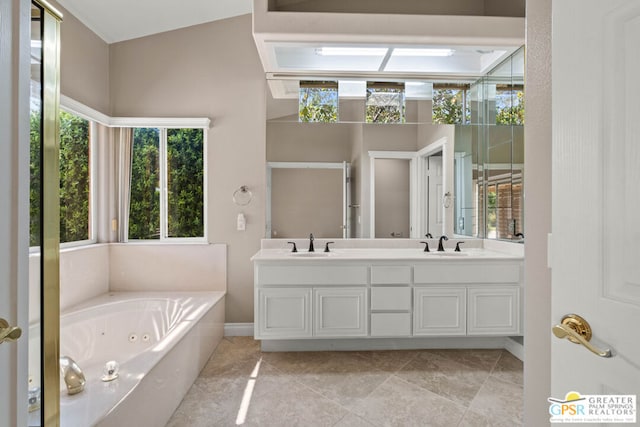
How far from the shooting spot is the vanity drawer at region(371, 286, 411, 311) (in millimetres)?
2680

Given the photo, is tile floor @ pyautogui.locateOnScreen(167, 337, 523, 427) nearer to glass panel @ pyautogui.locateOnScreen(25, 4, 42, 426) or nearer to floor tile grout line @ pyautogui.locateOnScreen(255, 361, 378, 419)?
floor tile grout line @ pyautogui.locateOnScreen(255, 361, 378, 419)

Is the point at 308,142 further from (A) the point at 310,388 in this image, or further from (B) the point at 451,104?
(A) the point at 310,388

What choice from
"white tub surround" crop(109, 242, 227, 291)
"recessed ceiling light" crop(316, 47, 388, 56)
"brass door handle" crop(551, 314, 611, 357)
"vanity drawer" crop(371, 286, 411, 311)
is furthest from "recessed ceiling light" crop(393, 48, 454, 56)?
"brass door handle" crop(551, 314, 611, 357)

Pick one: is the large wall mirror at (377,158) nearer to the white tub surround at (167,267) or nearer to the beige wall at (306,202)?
the beige wall at (306,202)

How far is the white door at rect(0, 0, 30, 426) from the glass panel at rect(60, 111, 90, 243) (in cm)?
223

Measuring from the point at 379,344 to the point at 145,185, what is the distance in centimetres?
258

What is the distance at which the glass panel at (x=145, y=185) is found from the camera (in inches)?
128

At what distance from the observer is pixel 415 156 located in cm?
320

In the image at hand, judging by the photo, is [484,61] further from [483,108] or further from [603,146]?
[603,146]

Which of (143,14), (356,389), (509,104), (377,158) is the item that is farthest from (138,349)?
(509,104)

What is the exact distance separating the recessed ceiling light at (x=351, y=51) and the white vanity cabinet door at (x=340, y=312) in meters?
1.89

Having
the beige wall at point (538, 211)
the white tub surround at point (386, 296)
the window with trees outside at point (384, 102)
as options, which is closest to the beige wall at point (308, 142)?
the window with trees outside at point (384, 102)

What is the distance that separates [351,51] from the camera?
9.18 feet

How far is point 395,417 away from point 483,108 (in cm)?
265
